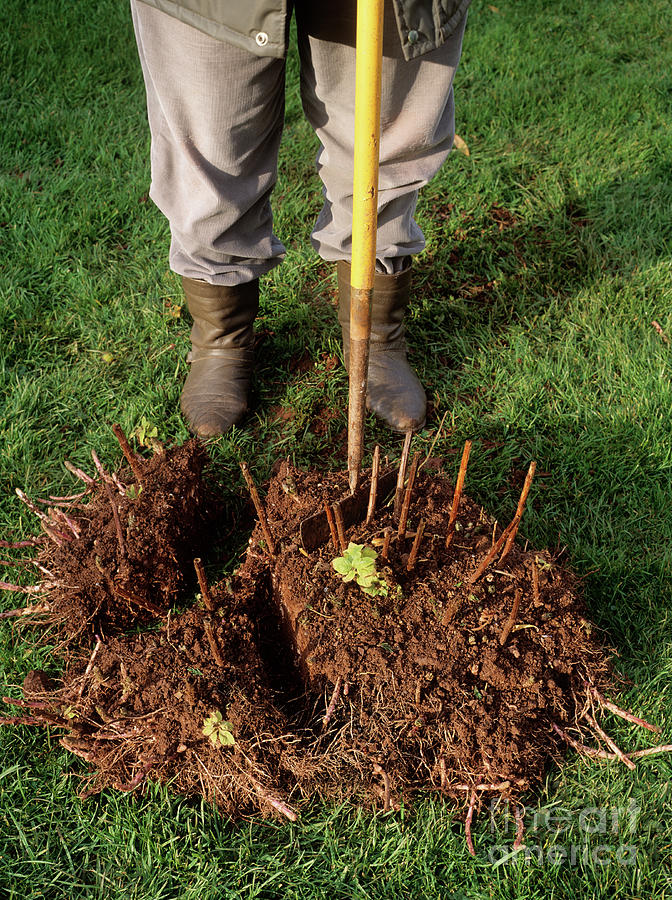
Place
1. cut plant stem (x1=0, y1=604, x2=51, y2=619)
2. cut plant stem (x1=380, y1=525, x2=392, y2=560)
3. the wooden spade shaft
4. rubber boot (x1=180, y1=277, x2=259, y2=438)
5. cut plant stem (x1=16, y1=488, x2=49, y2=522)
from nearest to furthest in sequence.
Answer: the wooden spade shaft, cut plant stem (x1=380, y1=525, x2=392, y2=560), cut plant stem (x1=0, y1=604, x2=51, y2=619), cut plant stem (x1=16, y1=488, x2=49, y2=522), rubber boot (x1=180, y1=277, x2=259, y2=438)

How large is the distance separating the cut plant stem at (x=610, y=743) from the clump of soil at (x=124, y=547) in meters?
1.29

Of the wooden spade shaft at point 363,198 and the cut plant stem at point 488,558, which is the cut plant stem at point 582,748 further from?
the wooden spade shaft at point 363,198

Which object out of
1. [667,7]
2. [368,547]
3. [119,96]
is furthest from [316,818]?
[667,7]

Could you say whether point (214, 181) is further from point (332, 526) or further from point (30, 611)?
point (30, 611)

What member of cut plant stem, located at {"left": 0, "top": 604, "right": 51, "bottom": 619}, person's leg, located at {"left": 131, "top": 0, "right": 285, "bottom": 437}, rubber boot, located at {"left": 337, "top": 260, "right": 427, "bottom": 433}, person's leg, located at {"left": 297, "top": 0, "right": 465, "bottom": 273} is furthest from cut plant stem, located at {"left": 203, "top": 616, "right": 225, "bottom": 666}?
person's leg, located at {"left": 297, "top": 0, "right": 465, "bottom": 273}

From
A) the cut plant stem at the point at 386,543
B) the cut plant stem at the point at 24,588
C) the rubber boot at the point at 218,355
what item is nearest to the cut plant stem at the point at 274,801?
the cut plant stem at the point at 386,543

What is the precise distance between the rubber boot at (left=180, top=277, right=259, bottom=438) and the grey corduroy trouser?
134 millimetres

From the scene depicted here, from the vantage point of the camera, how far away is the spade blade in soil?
2.17 meters

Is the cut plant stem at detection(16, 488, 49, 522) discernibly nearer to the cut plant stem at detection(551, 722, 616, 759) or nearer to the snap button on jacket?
the snap button on jacket

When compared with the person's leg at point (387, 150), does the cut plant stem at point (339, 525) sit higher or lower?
lower

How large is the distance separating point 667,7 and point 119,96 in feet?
13.1

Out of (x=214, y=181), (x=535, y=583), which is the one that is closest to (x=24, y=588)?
(x=214, y=181)

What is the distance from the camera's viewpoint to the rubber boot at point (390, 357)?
3035 millimetres

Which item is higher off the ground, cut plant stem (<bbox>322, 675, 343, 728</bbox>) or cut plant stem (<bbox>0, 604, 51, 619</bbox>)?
cut plant stem (<bbox>322, 675, 343, 728</bbox>)
